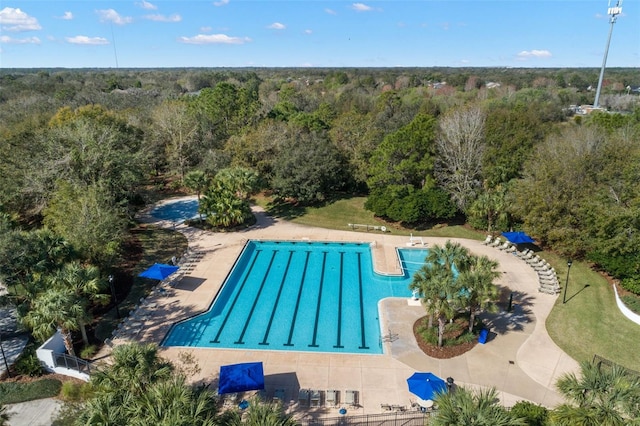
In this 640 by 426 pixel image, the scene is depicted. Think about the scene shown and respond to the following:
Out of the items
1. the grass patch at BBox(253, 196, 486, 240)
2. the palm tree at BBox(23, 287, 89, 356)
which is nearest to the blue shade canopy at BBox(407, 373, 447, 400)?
the palm tree at BBox(23, 287, 89, 356)

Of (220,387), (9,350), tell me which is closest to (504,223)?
(220,387)

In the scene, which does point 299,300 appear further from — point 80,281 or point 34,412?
point 34,412

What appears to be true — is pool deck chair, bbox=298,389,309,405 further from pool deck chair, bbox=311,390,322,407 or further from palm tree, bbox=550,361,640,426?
palm tree, bbox=550,361,640,426

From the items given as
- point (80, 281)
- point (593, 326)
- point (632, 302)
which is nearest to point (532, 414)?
point (593, 326)

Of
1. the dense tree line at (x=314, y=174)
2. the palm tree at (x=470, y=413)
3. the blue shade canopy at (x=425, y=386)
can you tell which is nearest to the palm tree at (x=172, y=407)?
the palm tree at (x=470, y=413)

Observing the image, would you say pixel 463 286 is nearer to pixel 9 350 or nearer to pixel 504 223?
pixel 504 223

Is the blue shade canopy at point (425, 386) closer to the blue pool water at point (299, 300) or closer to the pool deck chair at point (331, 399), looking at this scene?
the pool deck chair at point (331, 399)
